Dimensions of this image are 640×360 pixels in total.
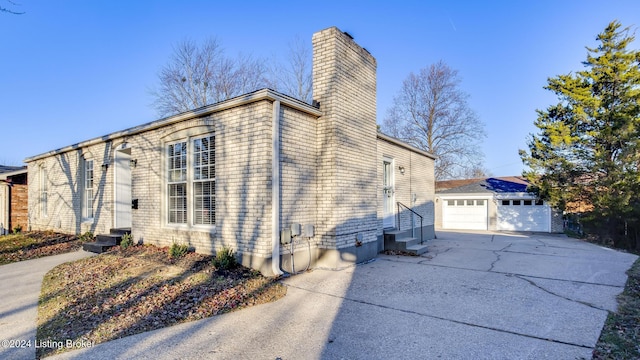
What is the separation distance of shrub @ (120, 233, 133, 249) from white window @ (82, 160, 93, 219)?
2986 mm

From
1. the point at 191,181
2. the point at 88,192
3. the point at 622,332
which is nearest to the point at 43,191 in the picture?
the point at 88,192

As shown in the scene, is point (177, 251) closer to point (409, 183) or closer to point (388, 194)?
point (388, 194)

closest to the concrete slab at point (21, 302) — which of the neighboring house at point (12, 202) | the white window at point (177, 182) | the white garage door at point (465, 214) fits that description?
the white window at point (177, 182)

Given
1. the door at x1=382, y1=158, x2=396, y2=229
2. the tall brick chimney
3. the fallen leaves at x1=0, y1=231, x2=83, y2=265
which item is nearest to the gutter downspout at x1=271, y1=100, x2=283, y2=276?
the tall brick chimney

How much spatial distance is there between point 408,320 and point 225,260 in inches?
145

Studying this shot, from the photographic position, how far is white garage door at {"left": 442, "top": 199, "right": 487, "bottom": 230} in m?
20.4

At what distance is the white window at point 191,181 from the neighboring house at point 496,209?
1760cm

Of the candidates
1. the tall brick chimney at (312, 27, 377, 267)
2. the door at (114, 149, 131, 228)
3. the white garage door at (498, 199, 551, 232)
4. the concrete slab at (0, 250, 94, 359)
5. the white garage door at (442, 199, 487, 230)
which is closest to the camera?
the concrete slab at (0, 250, 94, 359)

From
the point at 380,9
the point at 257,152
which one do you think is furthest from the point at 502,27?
the point at 257,152

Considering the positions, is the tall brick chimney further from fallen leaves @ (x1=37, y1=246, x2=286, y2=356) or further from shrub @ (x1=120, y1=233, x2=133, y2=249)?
shrub @ (x1=120, y1=233, x2=133, y2=249)

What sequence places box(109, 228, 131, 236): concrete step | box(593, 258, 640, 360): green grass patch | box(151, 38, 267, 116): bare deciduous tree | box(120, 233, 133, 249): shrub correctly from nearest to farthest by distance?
box(593, 258, 640, 360): green grass patch → box(120, 233, 133, 249): shrub → box(109, 228, 131, 236): concrete step → box(151, 38, 267, 116): bare deciduous tree

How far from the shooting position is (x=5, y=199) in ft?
46.2

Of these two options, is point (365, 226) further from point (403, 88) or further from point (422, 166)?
point (403, 88)

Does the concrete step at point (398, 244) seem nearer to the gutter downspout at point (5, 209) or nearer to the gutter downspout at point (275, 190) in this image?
the gutter downspout at point (275, 190)
